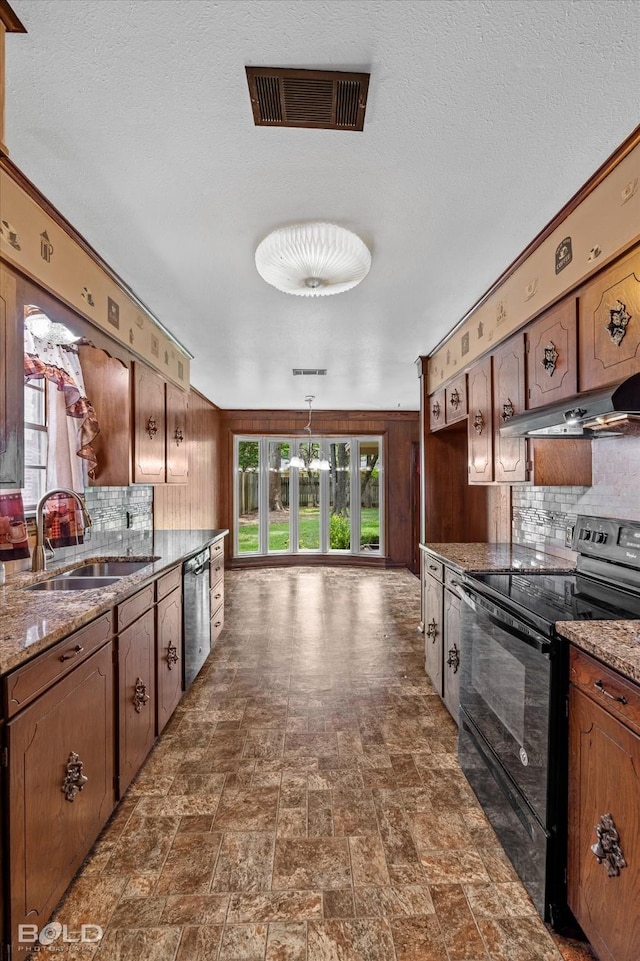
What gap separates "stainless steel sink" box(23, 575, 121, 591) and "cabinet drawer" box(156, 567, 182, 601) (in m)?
0.28

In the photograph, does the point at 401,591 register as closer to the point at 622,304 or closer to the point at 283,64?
the point at 622,304

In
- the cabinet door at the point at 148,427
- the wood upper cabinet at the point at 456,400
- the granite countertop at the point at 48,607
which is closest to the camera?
the granite countertop at the point at 48,607

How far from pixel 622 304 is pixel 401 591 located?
4773mm

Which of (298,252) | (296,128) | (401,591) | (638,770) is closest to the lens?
(638,770)

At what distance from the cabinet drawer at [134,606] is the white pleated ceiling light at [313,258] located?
166 centimetres

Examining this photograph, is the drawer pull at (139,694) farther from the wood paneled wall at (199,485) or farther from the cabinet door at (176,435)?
the wood paneled wall at (199,485)

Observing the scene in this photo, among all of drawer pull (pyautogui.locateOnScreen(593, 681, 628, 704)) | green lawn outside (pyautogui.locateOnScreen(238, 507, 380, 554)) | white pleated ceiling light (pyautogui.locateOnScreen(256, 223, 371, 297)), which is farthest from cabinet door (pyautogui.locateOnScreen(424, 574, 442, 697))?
green lawn outside (pyautogui.locateOnScreen(238, 507, 380, 554))

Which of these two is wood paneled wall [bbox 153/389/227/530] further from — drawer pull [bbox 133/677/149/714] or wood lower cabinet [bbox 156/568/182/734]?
drawer pull [bbox 133/677/149/714]

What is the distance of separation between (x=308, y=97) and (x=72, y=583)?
2.27 metres

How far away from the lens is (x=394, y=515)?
7562mm

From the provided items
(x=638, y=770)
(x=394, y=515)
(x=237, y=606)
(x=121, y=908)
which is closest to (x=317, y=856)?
(x=121, y=908)

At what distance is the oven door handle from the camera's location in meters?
1.51

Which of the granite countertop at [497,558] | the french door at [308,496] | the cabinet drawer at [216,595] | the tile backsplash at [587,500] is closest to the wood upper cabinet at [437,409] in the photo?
the tile backsplash at [587,500]

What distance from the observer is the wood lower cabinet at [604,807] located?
1146 millimetres
